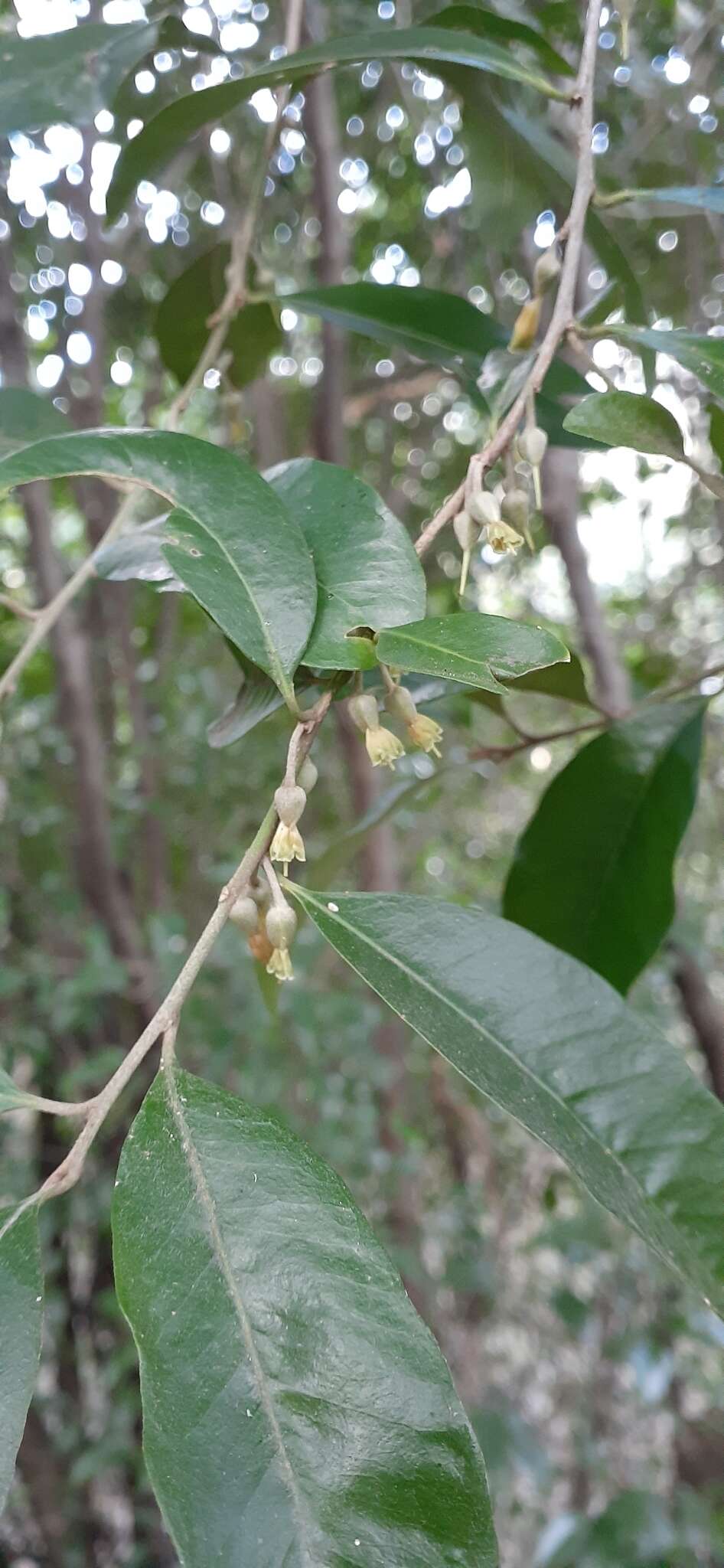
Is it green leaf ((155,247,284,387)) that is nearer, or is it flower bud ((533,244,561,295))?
flower bud ((533,244,561,295))

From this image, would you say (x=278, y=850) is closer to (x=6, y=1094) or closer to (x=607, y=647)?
(x=6, y=1094)

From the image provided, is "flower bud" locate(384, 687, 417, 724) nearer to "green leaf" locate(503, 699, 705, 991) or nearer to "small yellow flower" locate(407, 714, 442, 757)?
"small yellow flower" locate(407, 714, 442, 757)

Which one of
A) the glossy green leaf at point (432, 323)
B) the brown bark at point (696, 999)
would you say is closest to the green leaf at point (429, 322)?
the glossy green leaf at point (432, 323)

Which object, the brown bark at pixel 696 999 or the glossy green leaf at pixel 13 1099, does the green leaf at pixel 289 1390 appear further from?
the brown bark at pixel 696 999

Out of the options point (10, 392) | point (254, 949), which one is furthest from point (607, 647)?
point (254, 949)

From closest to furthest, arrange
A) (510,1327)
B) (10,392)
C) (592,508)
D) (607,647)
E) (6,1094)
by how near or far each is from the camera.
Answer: (6,1094) → (10,392) → (607,647) → (510,1327) → (592,508)

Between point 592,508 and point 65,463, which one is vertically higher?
point 592,508

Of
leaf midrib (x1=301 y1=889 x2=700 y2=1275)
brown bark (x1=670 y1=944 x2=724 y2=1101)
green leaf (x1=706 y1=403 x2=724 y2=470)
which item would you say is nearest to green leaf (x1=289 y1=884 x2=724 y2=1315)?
leaf midrib (x1=301 y1=889 x2=700 y2=1275)
